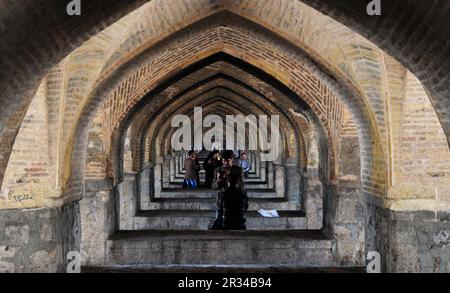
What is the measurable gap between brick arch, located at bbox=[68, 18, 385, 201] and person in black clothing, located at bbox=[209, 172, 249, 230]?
5.47ft

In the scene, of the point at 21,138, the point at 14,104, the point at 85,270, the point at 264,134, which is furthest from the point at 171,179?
the point at 14,104

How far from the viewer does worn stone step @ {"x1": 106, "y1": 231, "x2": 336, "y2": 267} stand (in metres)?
9.14

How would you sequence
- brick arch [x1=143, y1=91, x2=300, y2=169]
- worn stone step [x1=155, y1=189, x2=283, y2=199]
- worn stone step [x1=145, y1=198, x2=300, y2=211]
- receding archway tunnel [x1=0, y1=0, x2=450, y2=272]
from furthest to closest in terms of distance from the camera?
worn stone step [x1=155, y1=189, x2=283, y2=199] < worn stone step [x1=145, y1=198, x2=300, y2=211] < brick arch [x1=143, y1=91, x2=300, y2=169] < receding archway tunnel [x1=0, y1=0, x2=450, y2=272]

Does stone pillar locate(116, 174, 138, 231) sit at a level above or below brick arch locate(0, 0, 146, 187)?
below

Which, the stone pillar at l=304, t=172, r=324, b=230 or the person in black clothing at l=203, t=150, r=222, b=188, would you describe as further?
the person in black clothing at l=203, t=150, r=222, b=188

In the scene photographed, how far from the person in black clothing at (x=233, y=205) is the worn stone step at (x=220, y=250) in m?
0.21

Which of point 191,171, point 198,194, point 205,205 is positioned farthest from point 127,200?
point 191,171

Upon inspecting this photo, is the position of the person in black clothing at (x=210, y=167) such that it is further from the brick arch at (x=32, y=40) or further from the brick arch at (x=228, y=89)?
the brick arch at (x=32, y=40)

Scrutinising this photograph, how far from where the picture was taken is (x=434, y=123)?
6137 mm

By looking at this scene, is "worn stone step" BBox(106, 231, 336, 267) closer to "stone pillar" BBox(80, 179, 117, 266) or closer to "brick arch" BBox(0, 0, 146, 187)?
"stone pillar" BBox(80, 179, 117, 266)

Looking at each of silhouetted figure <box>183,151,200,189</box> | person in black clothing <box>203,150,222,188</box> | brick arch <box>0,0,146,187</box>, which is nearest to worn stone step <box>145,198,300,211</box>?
silhouetted figure <box>183,151,200,189</box>

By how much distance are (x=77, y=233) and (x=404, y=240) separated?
3.88m

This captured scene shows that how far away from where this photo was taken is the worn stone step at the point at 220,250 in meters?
9.14

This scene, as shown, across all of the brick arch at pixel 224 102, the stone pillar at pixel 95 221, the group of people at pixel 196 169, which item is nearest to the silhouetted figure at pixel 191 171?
the group of people at pixel 196 169
